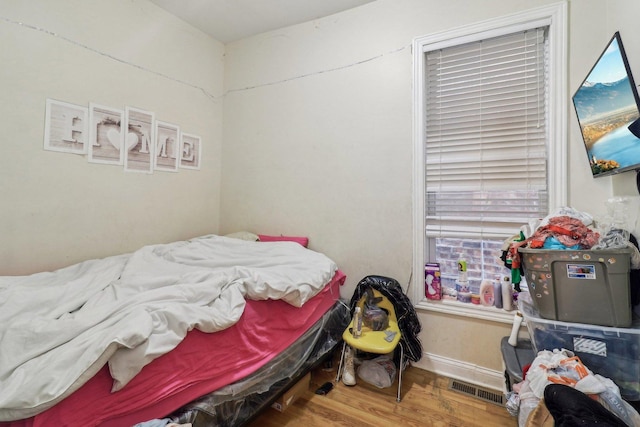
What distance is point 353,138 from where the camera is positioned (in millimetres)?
2354

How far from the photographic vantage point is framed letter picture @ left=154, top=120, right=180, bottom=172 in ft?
8.02

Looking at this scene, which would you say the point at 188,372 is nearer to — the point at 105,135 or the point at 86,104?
the point at 105,135

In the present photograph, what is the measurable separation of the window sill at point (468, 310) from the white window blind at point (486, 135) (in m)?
0.50

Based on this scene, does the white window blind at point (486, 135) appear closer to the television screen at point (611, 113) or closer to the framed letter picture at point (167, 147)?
the television screen at point (611, 113)

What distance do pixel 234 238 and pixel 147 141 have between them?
108 cm

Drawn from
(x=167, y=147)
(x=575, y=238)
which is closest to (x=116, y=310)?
(x=167, y=147)

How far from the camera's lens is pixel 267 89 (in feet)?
9.11

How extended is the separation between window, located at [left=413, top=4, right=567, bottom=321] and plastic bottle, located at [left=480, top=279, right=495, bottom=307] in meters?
0.06

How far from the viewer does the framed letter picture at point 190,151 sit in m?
2.66

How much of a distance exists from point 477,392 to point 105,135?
3144 mm

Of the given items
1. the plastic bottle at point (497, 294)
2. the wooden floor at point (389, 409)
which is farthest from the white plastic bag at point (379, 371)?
the plastic bottle at point (497, 294)

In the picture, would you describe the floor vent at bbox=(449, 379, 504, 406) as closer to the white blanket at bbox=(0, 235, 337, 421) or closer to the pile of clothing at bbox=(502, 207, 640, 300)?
the pile of clothing at bbox=(502, 207, 640, 300)

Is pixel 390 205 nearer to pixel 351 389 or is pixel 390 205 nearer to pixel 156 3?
pixel 351 389

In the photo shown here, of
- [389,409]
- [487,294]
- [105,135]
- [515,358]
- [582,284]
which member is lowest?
[389,409]
